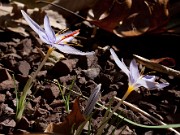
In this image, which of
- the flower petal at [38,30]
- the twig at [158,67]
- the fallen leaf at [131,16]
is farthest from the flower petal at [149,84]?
the fallen leaf at [131,16]

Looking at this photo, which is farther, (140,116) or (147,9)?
(147,9)

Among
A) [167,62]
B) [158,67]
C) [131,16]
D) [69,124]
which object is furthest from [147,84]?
[131,16]

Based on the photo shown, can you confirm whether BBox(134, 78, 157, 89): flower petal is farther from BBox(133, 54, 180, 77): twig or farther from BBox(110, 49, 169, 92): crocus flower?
BBox(133, 54, 180, 77): twig

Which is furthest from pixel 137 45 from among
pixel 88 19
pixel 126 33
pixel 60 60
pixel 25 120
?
pixel 25 120

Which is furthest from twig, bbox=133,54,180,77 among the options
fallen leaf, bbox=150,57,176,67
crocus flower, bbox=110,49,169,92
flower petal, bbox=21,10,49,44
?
flower petal, bbox=21,10,49,44

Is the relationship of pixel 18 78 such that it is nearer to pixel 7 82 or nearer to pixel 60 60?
pixel 7 82

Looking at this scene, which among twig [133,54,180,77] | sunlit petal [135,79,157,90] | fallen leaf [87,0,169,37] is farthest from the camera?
fallen leaf [87,0,169,37]

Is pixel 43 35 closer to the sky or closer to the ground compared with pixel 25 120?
closer to the sky

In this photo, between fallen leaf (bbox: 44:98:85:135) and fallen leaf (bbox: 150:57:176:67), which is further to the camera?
fallen leaf (bbox: 150:57:176:67)

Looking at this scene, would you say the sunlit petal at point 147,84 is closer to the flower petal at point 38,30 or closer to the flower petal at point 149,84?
the flower petal at point 149,84
